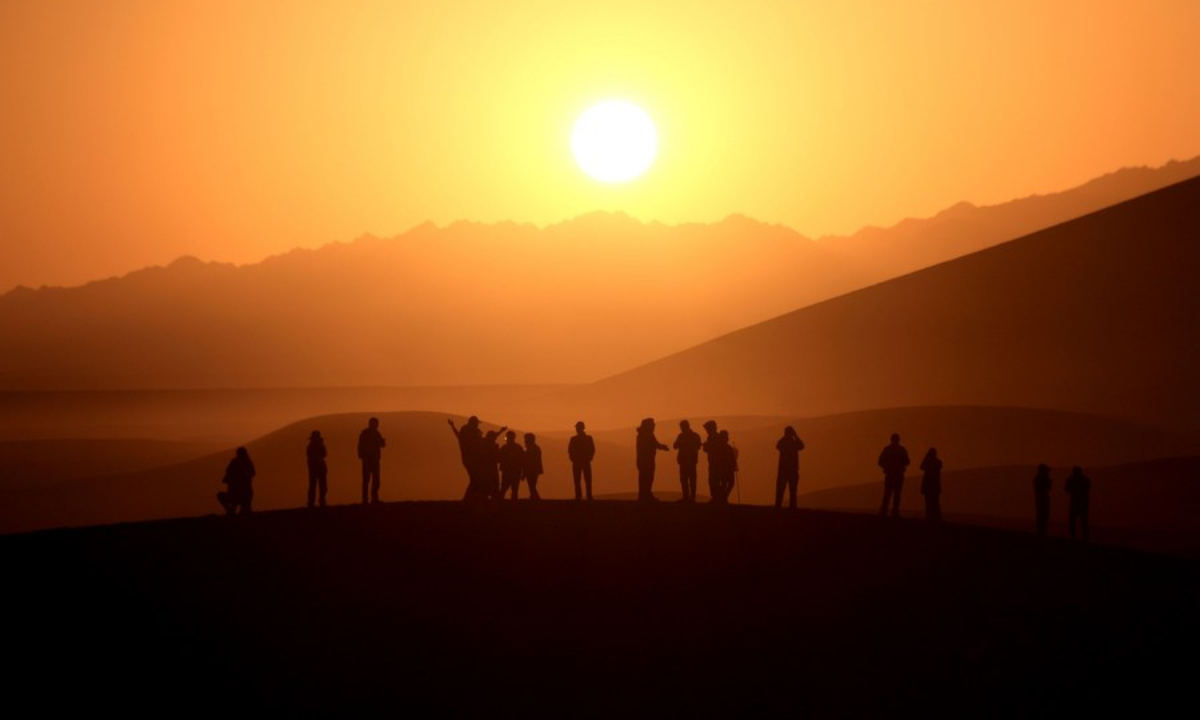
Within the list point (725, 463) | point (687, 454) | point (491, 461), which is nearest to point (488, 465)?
point (491, 461)

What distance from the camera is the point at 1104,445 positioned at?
7525cm

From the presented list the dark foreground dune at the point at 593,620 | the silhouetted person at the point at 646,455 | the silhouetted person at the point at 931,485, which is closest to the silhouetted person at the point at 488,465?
the silhouetted person at the point at 646,455

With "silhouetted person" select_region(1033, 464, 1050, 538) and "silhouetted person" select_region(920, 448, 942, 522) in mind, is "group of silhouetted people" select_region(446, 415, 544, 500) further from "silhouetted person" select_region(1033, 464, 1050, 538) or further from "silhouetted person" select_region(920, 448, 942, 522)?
"silhouetted person" select_region(1033, 464, 1050, 538)

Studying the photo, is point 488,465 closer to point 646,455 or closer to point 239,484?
point 646,455

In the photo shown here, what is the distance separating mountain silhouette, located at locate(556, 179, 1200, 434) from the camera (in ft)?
357

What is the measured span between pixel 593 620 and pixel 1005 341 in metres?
113

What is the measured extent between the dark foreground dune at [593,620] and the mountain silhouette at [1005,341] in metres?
76.4

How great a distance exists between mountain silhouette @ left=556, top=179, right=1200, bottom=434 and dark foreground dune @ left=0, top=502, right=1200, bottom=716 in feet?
250

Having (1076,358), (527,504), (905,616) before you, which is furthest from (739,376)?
(905,616)

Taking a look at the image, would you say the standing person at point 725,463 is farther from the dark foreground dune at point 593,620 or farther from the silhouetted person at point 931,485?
the silhouetted person at point 931,485

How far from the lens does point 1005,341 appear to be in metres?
126

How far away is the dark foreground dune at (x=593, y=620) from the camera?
15.8 metres

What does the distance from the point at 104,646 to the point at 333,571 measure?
452 centimetres

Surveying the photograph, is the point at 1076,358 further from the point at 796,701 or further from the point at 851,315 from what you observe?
the point at 796,701
